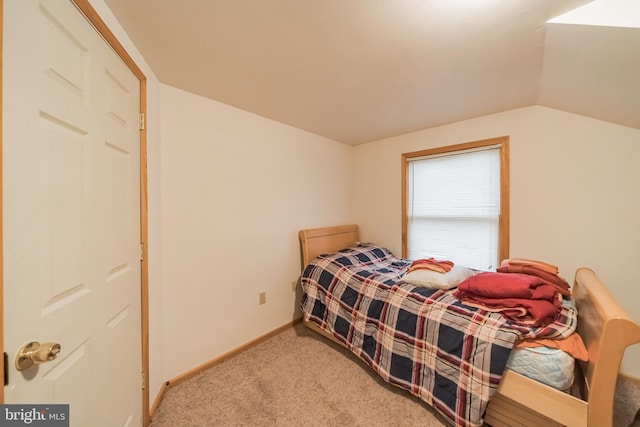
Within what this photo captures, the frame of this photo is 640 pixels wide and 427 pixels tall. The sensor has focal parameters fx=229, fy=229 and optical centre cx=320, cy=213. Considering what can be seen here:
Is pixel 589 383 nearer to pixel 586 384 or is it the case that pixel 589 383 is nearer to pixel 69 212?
pixel 586 384

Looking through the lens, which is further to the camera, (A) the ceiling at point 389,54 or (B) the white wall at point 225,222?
(B) the white wall at point 225,222

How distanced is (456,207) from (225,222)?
2.45 m

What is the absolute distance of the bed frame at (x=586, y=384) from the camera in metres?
0.96

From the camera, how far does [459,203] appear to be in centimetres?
257

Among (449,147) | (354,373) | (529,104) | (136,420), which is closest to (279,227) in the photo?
(354,373)

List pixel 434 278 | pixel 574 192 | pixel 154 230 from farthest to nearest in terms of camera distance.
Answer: pixel 574 192 < pixel 434 278 < pixel 154 230

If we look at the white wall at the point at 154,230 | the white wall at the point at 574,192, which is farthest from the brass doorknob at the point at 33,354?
the white wall at the point at 574,192

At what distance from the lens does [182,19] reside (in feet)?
3.67

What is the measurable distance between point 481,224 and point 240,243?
247 cm

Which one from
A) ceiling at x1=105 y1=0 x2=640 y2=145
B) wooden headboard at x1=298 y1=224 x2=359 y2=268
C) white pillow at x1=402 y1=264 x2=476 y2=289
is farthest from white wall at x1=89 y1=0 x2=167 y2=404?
white pillow at x1=402 y1=264 x2=476 y2=289

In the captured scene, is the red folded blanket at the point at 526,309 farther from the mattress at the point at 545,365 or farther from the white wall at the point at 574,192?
the white wall at the point at 574,192

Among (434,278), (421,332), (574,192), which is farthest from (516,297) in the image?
(574,192)

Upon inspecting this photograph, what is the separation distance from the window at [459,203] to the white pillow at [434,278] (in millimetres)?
685

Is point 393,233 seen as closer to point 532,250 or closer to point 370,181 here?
point 370,181
